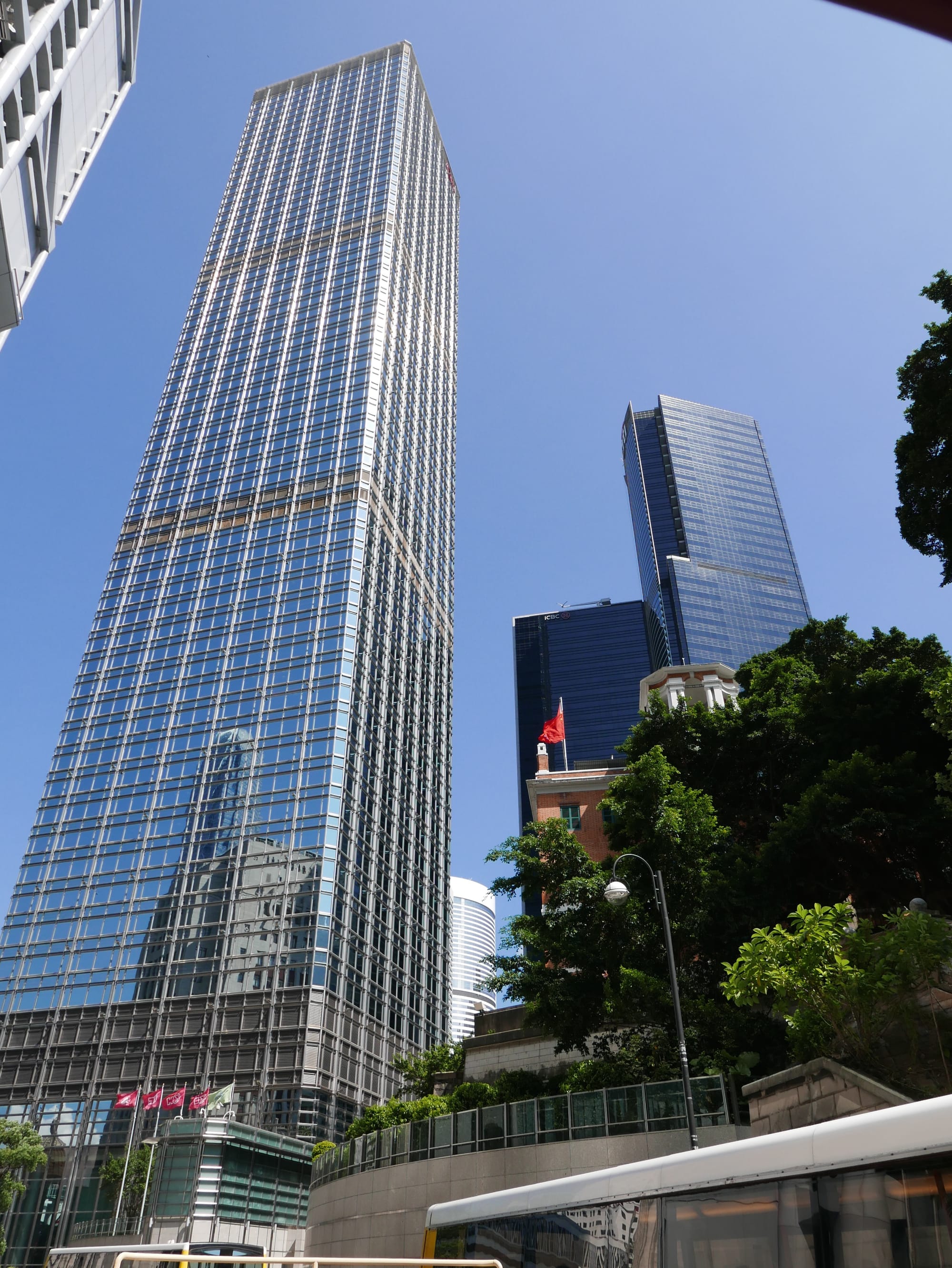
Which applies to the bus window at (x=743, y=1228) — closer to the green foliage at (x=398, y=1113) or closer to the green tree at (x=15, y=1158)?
the green foliage at (x=398, y=1113)

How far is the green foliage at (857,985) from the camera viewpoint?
1848 centimetres

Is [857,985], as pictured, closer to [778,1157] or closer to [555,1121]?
[778,1157]

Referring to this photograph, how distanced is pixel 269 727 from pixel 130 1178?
38.3 m

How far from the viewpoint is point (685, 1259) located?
11469 millimetres

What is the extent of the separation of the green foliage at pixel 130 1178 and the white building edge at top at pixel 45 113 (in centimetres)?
6020

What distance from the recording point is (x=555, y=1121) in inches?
983

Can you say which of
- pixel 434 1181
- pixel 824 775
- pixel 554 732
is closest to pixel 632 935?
pixel 824 775

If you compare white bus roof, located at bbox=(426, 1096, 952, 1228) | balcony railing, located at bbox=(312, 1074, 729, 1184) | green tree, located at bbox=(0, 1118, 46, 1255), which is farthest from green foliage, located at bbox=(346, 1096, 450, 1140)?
green tree, located at bbox=(0, 1118, 46, 1255)

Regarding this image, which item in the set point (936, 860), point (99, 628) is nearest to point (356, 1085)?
point (99, 628)

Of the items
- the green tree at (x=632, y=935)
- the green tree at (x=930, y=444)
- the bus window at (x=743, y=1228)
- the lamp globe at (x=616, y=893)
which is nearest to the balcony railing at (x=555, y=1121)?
the green tree at (x=632, y=935)

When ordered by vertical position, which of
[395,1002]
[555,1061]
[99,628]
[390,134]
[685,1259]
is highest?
[390,134]

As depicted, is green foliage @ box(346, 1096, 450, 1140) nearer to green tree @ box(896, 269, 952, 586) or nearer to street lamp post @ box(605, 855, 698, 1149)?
street lamp post @ box(605, 855, 698, 1149)

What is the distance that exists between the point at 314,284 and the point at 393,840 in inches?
3043

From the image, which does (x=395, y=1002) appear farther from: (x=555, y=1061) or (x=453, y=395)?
(x=453, y=395)
